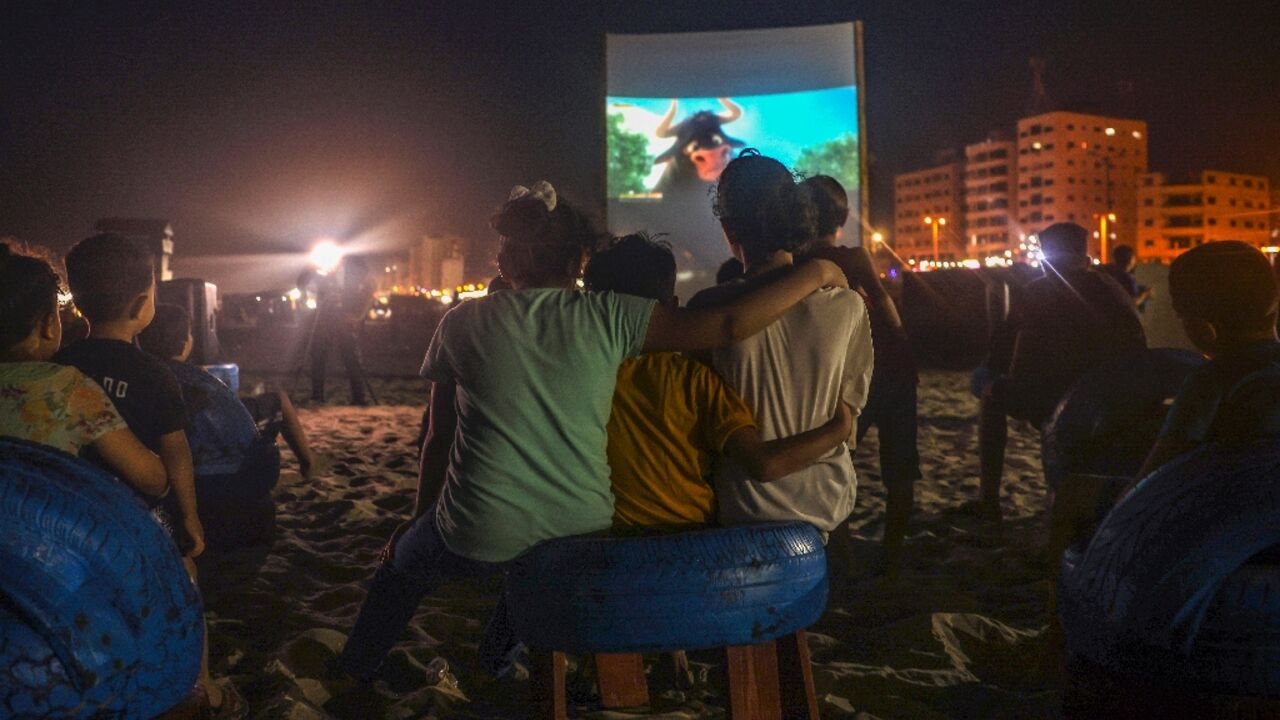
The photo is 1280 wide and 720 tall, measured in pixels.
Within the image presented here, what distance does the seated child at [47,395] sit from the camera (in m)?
2.58

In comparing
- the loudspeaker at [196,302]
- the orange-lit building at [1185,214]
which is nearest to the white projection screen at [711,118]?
the loudspeaker at [196,302]

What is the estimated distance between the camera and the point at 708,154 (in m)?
15.7

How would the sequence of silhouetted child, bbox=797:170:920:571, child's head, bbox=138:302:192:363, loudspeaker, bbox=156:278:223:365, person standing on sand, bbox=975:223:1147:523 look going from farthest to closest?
loudspeaker, bbox=156:278:223:365, person standing on sand, bbox=975:223:1147:523, child's head, bbox=138:302:192:363, silhouetted child, bbox=797:170:920:571

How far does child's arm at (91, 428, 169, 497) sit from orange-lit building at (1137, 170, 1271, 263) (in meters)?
159

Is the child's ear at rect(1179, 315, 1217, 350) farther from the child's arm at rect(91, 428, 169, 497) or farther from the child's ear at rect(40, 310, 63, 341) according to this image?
the child's ear at rect(40, 310, 63, 341)

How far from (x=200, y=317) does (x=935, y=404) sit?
8043 mm

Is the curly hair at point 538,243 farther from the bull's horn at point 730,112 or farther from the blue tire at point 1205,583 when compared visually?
the bull's horn at point 730,112

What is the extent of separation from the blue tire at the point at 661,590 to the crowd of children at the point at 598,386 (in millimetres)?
220

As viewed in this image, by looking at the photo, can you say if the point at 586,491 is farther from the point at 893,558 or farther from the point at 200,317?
the point at 200,317

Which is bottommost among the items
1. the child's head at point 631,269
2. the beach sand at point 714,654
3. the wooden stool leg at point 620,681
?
the beach sand at point 714,654

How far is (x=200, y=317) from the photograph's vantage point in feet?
35.5

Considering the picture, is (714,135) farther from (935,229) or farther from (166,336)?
(935,229)

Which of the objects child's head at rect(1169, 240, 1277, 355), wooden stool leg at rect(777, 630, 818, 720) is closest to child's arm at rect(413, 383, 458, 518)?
wooden stool leg at rect(777, 630, 818, 720)

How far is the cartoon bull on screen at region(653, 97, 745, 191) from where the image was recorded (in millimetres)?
15594
